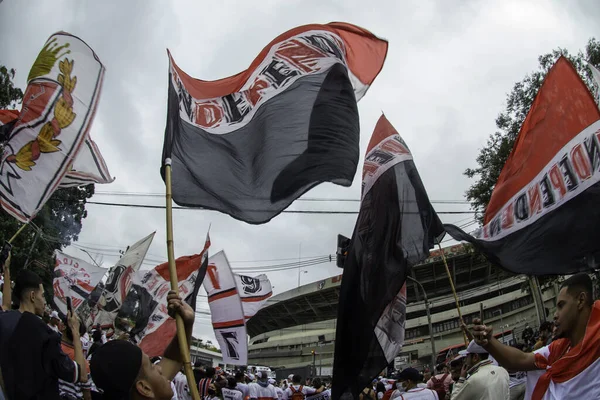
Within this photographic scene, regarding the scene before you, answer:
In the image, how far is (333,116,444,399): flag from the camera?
222 inches

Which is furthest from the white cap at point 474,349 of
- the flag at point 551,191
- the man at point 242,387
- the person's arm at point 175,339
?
the man at point 242,387

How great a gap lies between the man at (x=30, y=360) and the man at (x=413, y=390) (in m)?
4.54

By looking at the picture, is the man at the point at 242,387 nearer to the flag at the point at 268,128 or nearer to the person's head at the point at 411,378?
the person's head at the point at 411,378

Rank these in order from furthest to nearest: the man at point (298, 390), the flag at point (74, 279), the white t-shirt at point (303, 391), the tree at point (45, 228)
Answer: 1. the tree at point (45, 228)
2. the white t-shirt at point (303, 391)
3. the man at point (298, 390)
4. the flag at point (74, 279)

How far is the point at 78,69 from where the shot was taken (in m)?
6.03

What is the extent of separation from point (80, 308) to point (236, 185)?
10.4m

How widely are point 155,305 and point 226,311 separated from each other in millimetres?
1766

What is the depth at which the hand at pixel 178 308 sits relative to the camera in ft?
10.1

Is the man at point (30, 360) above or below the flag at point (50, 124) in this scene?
below

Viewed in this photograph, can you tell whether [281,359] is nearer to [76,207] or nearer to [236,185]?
[76,207]

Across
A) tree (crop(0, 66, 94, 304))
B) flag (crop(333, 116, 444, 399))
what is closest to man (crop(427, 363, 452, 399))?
flag (crop(333, 116, 444, 399))

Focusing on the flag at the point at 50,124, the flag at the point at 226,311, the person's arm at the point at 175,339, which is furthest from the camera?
the flag at the point at 226,311

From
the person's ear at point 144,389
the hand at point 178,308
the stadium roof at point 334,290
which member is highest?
the stadium roof at point 334,290

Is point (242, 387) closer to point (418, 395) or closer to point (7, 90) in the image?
point (418, 395)
